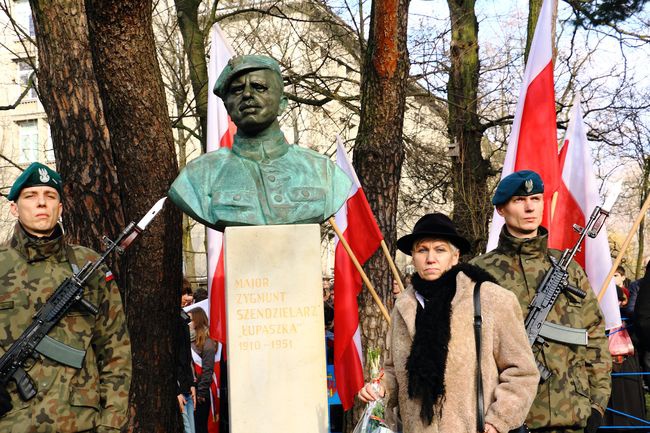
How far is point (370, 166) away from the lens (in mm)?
9281

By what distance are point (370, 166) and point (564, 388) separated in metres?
4.58

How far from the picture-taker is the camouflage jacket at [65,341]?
185 inches

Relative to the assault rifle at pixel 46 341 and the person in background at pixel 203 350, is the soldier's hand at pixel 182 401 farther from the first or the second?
the assault rifle at pixel 46 341

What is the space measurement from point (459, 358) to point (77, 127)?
5.13 meters

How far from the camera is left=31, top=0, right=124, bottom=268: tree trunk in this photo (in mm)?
8133

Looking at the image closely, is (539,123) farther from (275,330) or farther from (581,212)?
(275,330)

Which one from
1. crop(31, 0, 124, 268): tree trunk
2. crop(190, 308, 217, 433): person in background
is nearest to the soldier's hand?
crop(190, 308, 217, 433): person in background

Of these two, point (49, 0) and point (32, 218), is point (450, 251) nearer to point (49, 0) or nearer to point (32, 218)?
point (32, 218)

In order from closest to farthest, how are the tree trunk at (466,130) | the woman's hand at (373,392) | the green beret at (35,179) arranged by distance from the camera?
the woman's hand at (373,392)
the green beret at (35,179)
the tree trunk at (466,130)

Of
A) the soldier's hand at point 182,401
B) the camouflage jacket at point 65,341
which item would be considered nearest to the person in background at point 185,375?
the soldier's hand at point 182,401

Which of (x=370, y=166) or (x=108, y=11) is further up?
(x=108, y=11)

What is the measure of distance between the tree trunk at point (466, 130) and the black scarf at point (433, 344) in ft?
39.5

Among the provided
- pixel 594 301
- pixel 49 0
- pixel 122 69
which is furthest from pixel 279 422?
pixel 49 0

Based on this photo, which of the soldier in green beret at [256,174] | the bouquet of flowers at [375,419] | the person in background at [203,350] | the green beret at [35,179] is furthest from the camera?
the person in background at [203,350]
